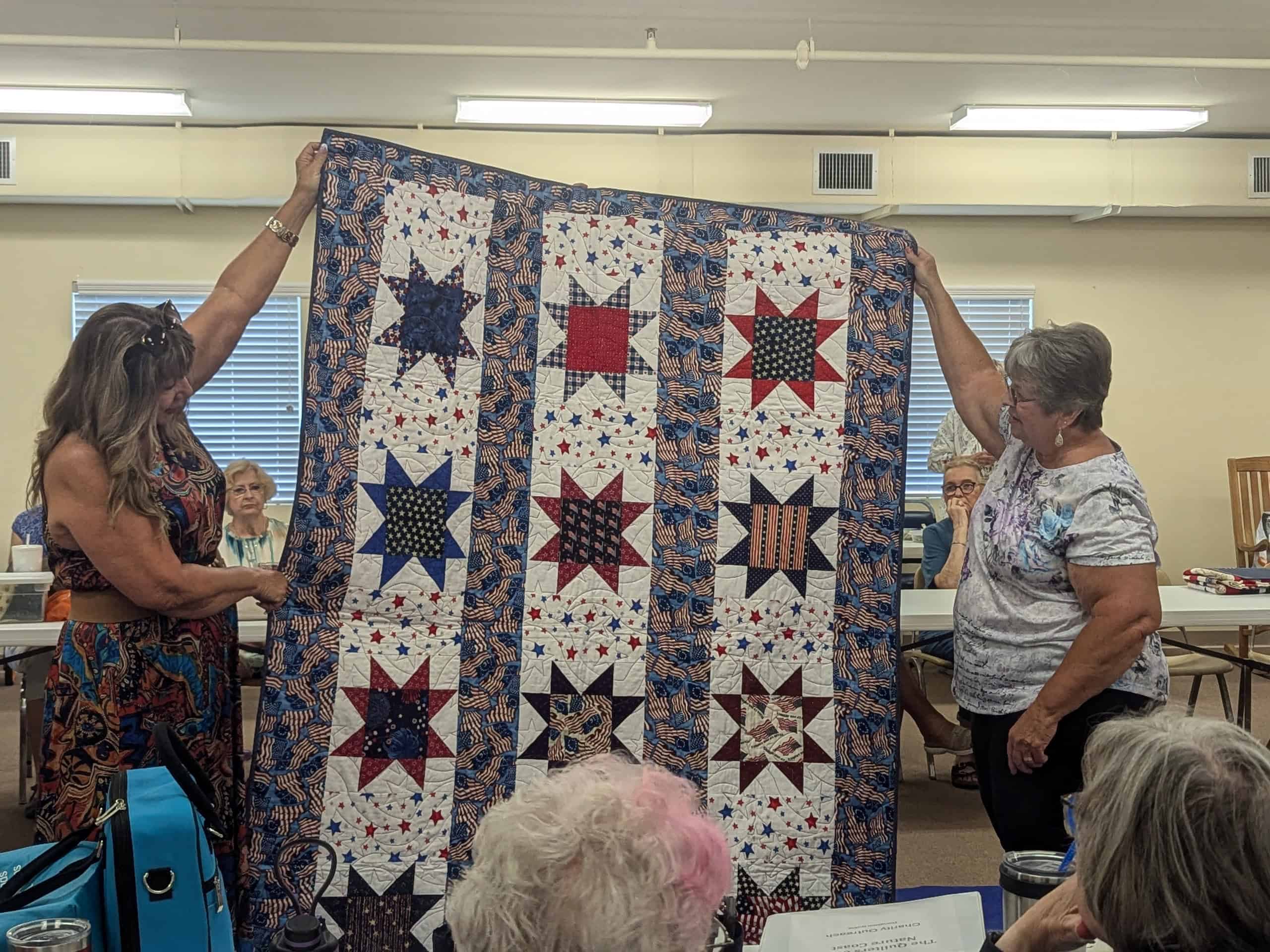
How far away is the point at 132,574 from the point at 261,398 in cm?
526

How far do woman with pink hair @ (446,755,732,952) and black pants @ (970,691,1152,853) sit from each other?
1415mm

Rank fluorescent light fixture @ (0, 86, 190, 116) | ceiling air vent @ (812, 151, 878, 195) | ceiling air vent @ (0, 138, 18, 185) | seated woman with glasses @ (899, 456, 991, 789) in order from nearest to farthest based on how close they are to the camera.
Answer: seated woman with glasses @ (899, 456, 991, 789)
fluorescent light fixture @ (0, 86, 190, 116)
ceiling air vent @ (0, 138, 18, 185)
ceiling air vent @ (812, 151, 878, 195)

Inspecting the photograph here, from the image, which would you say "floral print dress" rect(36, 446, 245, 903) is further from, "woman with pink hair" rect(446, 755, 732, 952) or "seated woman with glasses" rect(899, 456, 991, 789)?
"seated woman with glasses" rect(899, 456, 991, 789)

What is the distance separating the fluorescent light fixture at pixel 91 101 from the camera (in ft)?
18.9

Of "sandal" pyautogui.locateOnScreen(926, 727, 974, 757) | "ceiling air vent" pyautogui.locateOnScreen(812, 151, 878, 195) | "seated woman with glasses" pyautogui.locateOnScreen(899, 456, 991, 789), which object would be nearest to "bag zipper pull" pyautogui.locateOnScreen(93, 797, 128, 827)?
"seated woman with glasses" pyautogui.locateOnScreen(899, 456, 991, 789)

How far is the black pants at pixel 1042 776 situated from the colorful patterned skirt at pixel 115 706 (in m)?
1.51

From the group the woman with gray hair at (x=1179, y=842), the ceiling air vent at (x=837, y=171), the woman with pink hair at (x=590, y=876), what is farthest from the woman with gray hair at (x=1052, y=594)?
the ceiling air vent at (x=837, y=171)

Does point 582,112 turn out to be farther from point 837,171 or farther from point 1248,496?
point 1248,496

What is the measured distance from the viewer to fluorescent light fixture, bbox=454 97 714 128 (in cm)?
606

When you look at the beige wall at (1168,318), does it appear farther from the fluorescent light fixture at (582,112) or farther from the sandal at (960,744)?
the sandal at (960,744)

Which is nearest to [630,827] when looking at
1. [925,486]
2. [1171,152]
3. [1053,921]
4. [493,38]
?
[1053,921]

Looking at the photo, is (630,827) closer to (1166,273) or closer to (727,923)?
(727,923)

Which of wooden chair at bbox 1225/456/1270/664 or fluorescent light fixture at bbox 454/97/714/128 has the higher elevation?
fluorescent light fixture at bbox 454/97/714/128

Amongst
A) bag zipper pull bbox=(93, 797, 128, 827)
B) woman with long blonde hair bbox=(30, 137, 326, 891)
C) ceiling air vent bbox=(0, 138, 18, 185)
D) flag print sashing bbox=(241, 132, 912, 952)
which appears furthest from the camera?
ceiling air vent bbox=(0, 138, 18, 185)
